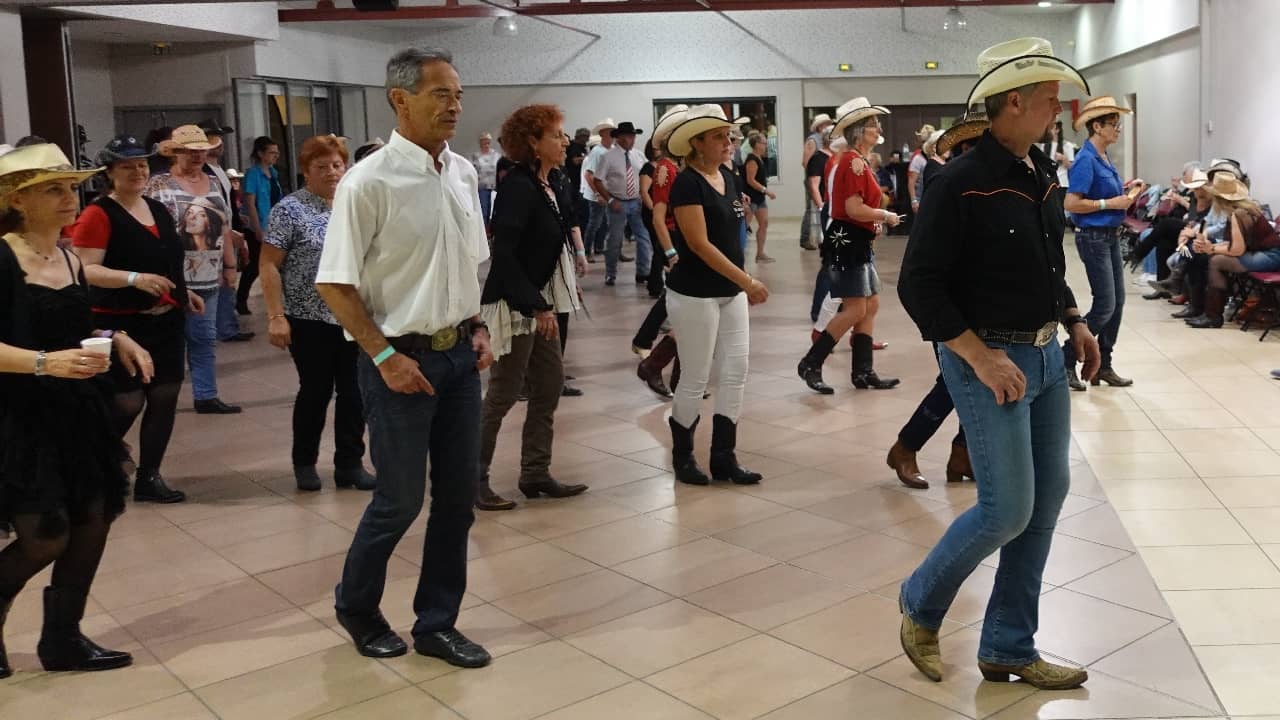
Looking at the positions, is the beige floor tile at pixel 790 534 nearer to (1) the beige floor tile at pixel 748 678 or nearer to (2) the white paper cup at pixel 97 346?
(1) the beige floor tile at pixel 748 678

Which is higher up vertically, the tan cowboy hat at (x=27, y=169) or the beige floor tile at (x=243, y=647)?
the tan cowboy hat at (x=27, y=169)

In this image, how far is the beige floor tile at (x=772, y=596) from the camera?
12.8ft

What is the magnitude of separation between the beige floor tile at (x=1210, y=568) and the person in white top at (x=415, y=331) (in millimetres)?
2241

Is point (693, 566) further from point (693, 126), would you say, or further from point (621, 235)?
point (621, 235)

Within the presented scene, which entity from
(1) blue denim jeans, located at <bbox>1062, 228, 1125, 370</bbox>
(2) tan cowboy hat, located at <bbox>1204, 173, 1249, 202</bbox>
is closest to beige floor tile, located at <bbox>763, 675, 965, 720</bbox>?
(1) blue denim jeans, located at <bbox>1062, 228, 1125, 370</bbox>

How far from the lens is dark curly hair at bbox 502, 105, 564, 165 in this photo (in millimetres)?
4961

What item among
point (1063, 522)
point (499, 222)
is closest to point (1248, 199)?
point (1063, 522)

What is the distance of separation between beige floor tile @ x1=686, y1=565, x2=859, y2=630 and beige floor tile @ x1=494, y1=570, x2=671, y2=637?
18 centimetres

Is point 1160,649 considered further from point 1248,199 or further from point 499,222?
point 1248,199

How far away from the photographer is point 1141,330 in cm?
960

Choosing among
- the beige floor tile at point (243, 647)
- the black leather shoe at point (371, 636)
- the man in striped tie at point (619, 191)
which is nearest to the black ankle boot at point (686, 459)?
the beige floor tile at point (243, 647)

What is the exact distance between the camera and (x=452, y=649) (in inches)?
140

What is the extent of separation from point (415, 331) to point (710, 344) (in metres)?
2.14

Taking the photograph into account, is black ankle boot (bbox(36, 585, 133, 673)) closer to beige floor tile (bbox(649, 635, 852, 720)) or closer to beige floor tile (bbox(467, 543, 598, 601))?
beige floor tile (bbox(467, 543, 598, 601))
